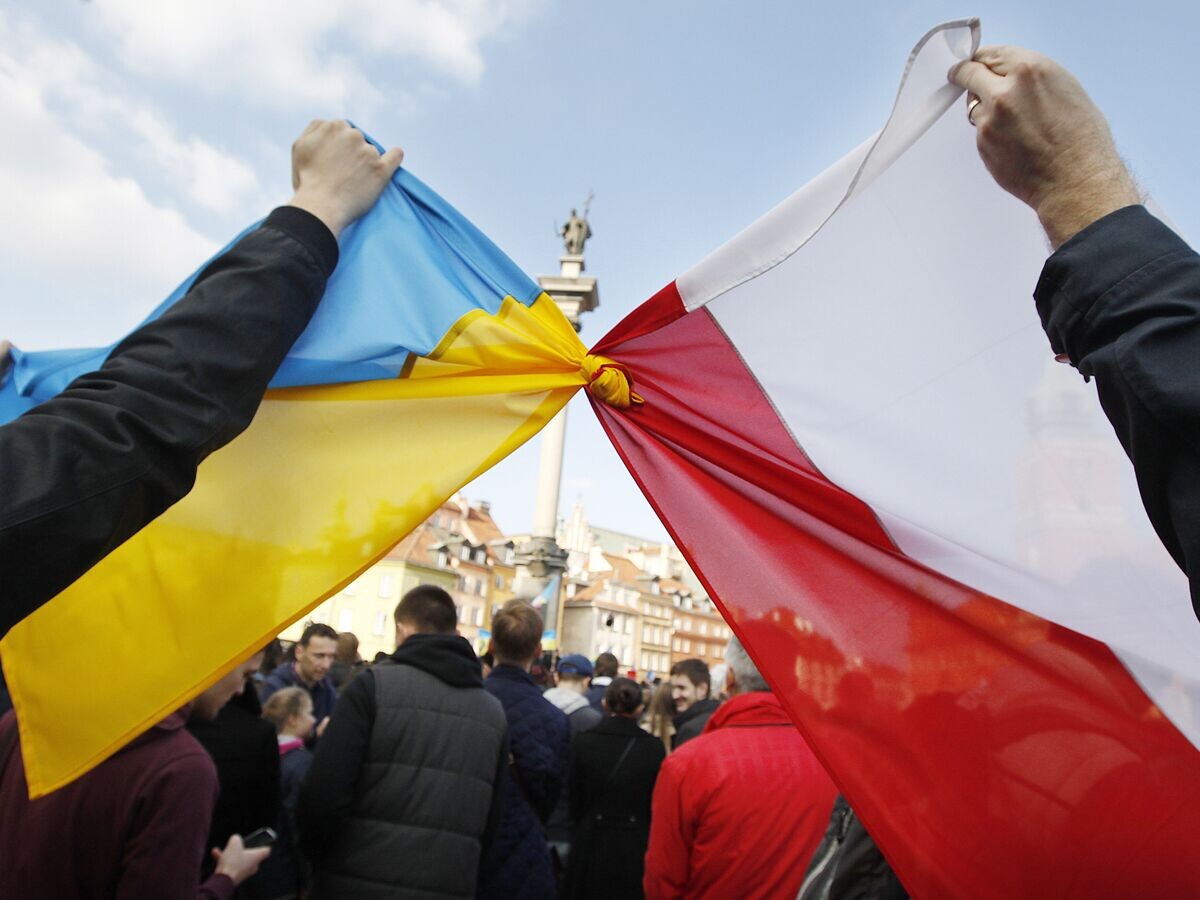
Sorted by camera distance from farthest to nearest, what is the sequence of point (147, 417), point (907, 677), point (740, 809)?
point (740, 809) < point (907, 677) < point (147, 417)

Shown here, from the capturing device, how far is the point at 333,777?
297cm

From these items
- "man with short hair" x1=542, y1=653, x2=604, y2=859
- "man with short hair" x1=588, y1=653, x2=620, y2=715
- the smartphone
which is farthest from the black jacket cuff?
"man with short hair" x1=588, y1=653, x2=620, y2=715

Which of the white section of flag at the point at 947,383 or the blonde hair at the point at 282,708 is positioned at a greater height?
the white section of flag at the point at 947,383

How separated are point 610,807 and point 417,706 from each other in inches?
66.4

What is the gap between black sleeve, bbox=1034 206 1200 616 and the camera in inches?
36.6

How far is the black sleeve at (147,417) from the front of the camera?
41.8 inches

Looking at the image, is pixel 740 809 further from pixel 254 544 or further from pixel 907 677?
pixel 254 544

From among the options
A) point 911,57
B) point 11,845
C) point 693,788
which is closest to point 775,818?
point 693,788

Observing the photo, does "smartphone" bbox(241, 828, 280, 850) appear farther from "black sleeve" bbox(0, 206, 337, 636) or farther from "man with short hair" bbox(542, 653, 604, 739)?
"man with short hair" bbox(542, 653, 604, 739)

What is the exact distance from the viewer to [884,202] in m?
1.84

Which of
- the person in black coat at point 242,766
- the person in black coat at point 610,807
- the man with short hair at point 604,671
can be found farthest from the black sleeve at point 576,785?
the man with short hair at point 604,671

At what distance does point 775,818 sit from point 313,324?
1.97m

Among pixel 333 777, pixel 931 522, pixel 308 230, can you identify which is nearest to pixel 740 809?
pixel 333 777

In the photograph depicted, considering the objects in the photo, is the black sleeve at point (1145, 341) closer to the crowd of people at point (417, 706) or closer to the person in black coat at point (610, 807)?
the crowd of people at point (417, 706)
